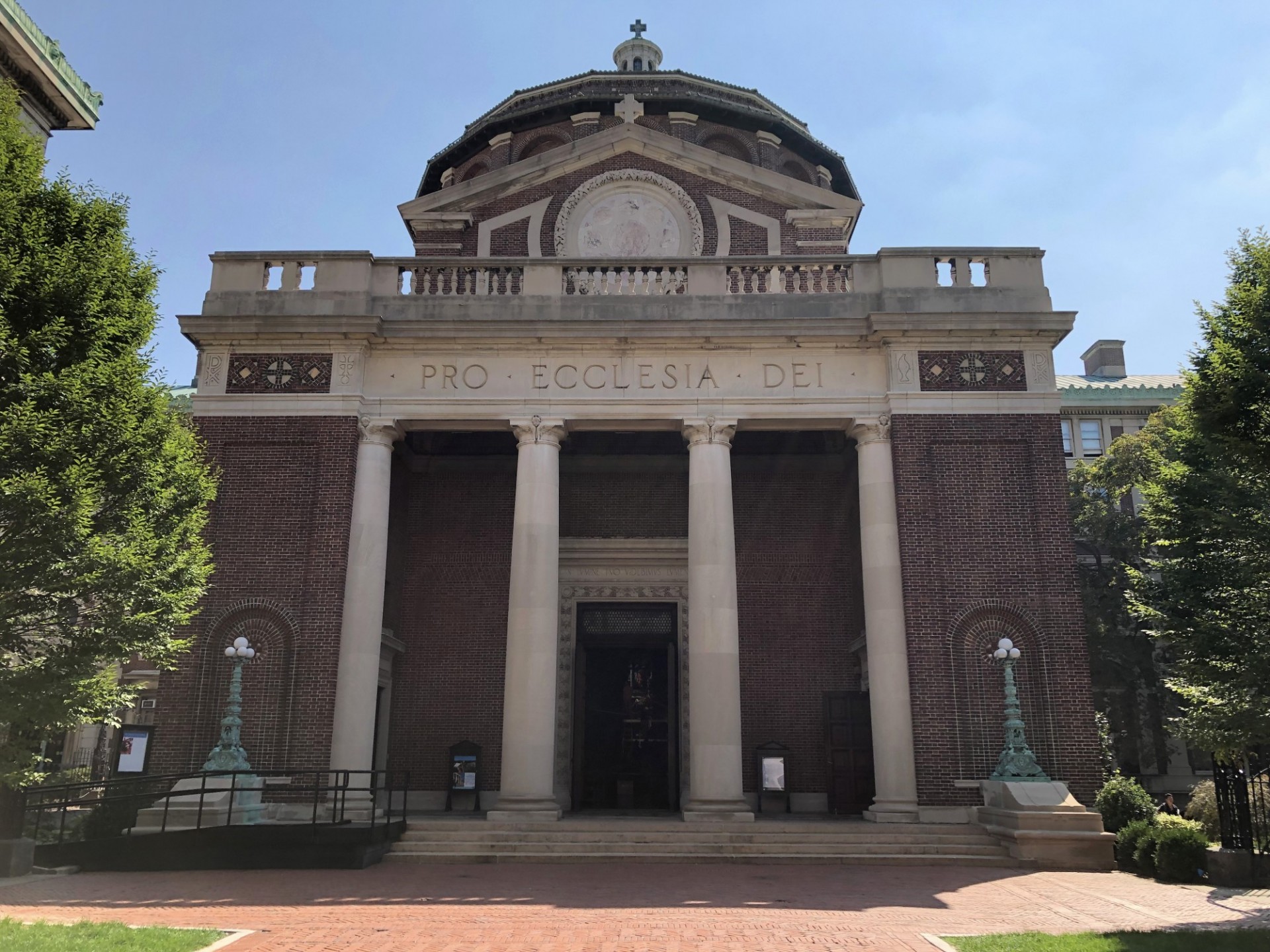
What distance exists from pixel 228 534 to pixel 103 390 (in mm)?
6095

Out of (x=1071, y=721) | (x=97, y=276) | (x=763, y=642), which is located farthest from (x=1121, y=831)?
(x=97, y=276)

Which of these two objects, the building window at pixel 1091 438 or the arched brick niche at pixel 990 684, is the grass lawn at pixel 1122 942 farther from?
the building window at pixel 1091 438

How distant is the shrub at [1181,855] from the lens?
538 inches

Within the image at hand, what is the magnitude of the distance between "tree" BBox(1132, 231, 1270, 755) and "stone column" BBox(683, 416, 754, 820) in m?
6.99

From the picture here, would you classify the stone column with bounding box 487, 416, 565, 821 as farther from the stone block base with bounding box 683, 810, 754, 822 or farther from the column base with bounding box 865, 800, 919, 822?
the column base with bounding box 865, 800, 919, 822

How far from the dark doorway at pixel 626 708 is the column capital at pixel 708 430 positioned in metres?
5.32

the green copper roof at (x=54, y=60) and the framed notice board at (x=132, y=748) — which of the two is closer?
the framed notice board at (x=132, y=748)

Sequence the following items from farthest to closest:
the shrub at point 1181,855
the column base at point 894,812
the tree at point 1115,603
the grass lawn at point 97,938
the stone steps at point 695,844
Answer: the tree at point 1115,603
the column base at point 894,812
the stone steps at point 695,844
the shrub at point 1181,855
the grass lawn at point 97,938

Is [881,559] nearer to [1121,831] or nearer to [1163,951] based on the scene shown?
[1121,831]

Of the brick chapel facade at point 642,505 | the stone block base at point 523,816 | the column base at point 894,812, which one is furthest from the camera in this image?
the brick chapel facade at point 642,505

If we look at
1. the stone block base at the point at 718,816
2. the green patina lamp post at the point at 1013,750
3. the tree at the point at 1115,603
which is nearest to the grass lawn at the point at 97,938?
the stone block base at the point at 718,816

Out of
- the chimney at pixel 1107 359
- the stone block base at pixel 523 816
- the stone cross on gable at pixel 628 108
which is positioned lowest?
the stone block base at pixel 523 816

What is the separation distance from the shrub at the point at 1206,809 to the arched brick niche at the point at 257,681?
15.0m

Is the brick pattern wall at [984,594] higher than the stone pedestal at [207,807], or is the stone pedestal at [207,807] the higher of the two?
the brick pattern wall at [984,594]
